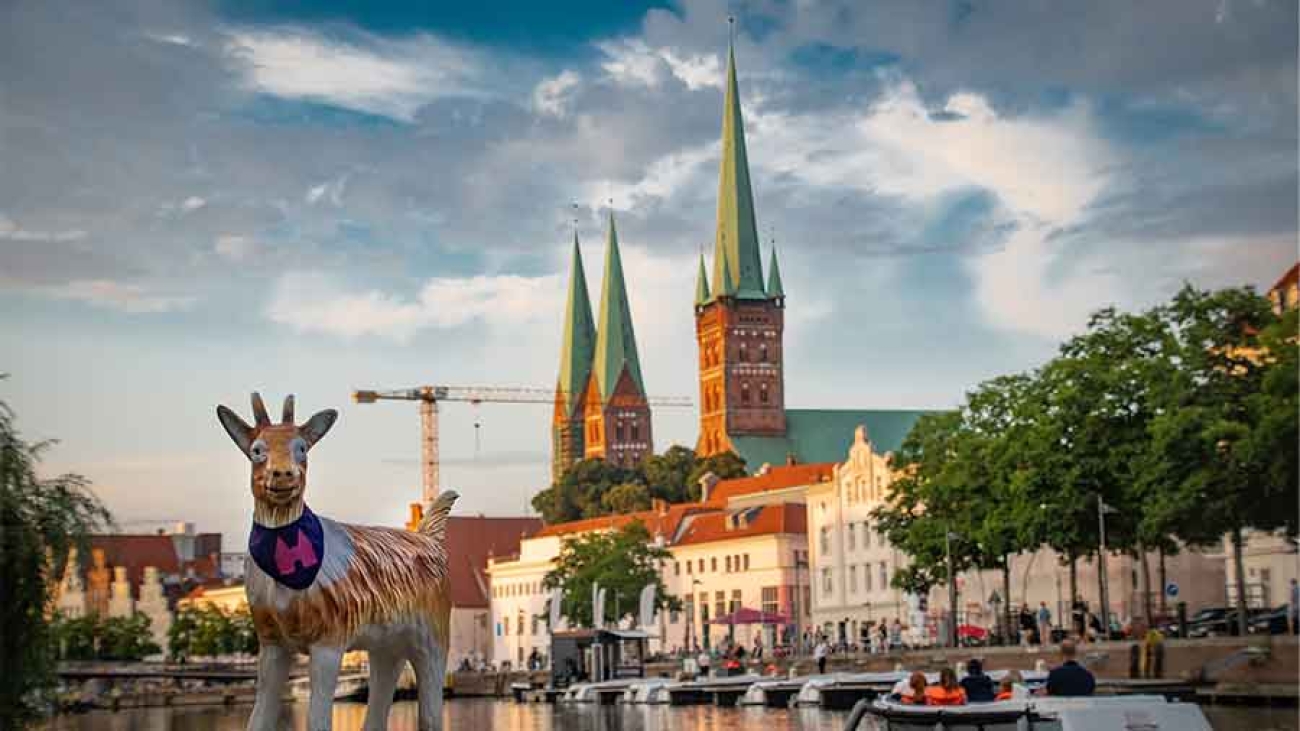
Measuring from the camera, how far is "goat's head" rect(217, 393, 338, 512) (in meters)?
16.5

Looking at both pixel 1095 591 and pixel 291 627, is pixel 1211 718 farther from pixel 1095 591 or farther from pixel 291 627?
pixel 1095 591

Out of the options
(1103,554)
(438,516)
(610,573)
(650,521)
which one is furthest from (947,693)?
(650,521)

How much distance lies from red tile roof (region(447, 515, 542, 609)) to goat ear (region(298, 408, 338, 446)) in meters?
156

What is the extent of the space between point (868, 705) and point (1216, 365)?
33.9 meters

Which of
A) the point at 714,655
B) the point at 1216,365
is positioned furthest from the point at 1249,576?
the point at 714,655

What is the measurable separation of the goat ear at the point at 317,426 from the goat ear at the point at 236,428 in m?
0.45

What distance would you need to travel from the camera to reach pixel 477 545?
18425 cm

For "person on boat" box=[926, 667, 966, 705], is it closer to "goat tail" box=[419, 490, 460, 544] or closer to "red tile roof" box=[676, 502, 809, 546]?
"goat tail" box=[419, 490, 460, 544]

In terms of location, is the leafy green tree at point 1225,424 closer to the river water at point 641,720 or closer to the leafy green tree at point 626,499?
the river water at point 641,720

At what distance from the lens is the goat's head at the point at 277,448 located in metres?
16.5

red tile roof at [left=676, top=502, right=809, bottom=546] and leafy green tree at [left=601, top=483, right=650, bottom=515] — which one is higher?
leafy green tree at [left=601, top=483, right=650, bottom=515]

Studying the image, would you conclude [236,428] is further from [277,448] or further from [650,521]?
[650,521]

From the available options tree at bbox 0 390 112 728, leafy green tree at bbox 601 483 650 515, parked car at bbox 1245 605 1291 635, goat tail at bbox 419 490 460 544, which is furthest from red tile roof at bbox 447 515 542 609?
goat tail at bbox 419 490 460 544

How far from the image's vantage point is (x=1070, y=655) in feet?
88.0
